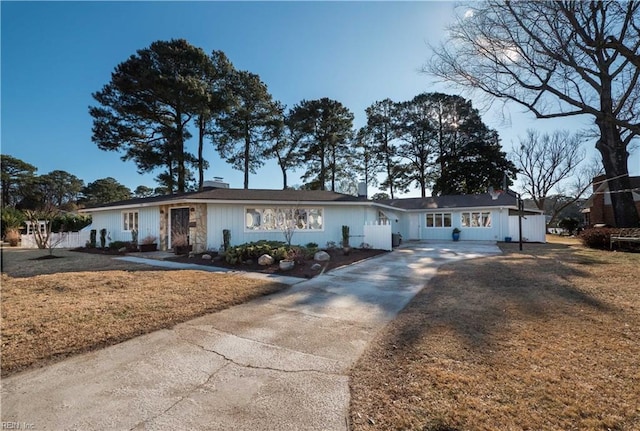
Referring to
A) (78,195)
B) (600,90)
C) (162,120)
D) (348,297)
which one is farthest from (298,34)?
(78,195)

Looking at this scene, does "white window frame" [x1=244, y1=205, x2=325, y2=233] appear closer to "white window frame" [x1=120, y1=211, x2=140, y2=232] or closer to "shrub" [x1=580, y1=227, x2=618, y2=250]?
"white window frame" [x1=120, y1=211, x2=140, y2=232]

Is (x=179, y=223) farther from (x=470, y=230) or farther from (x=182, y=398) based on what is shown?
(x=470, y=230)

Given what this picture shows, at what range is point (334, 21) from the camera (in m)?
9.86

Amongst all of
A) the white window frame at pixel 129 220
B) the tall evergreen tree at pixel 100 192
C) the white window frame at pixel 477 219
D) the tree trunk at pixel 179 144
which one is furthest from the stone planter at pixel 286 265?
the tall evergreen tree at pixel 100 192

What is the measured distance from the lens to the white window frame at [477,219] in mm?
20609

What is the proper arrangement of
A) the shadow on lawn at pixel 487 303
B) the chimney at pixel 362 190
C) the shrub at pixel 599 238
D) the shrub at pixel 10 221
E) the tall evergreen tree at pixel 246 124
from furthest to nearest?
the tall evergreen tree at pixel 246 124 → the shrub at pixel 10 221 → the chimney at pixel 362 190 → the shrub at pixel 599 238 → the shadow on lawn at pixel 487 303

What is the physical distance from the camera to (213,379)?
2953 mm

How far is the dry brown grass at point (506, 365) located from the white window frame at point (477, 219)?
15.5 metres

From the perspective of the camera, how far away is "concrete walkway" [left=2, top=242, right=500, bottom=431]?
2344 mm

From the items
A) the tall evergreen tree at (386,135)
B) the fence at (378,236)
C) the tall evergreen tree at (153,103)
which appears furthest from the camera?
the tall evergreen tree at (386,135)

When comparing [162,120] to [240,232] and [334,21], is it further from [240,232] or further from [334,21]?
[334,21]

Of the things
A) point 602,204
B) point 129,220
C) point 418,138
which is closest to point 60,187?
point 129,220

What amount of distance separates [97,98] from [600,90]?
29.1 m

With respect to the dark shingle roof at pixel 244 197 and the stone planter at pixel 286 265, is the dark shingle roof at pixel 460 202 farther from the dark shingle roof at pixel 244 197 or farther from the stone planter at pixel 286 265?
the stone planter at pixel 286 265
